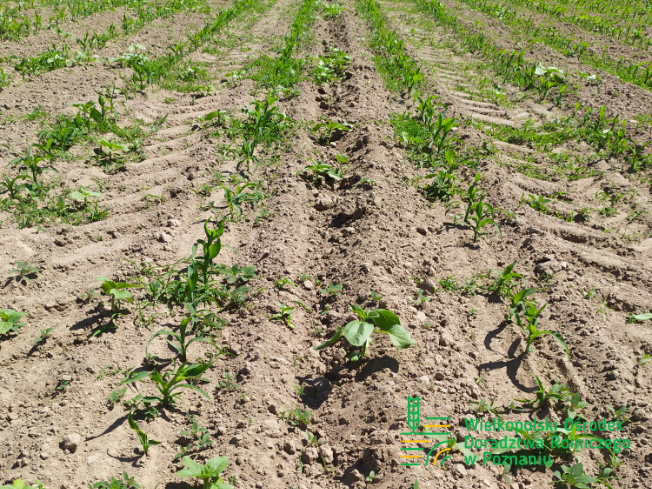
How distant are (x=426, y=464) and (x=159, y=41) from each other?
8262mm

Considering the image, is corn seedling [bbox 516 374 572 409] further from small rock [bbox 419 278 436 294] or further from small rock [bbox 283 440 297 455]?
small rock [bbox 283 440 297 455]

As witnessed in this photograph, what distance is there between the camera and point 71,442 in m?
2.03

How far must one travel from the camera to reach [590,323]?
2885 millimetres

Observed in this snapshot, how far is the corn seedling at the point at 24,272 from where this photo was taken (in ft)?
9.70

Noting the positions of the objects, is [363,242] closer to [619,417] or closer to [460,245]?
[460,245]

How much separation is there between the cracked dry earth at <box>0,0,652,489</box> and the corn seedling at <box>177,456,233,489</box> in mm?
113

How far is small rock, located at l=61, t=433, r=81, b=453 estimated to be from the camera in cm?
203

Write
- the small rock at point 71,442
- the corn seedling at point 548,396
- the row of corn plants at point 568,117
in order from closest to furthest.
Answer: the small rock at point 71,442 < the corn seedling at point 548,396 < the row of corn plants at point 568,117

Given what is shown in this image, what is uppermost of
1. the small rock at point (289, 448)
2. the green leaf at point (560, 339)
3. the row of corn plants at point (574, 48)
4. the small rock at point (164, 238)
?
the row of corn plants at point (574, 48)

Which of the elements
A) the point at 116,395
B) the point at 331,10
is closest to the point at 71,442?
the point at 116,395

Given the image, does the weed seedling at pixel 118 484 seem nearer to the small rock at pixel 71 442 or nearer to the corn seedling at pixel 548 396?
the small rock at pixel 71 442

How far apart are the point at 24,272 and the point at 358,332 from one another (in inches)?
91.9

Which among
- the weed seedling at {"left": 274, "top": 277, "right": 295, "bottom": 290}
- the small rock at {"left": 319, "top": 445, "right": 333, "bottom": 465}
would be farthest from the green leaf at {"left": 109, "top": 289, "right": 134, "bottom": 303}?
the small rock at {"left": 319, "top": 445, "right": 333, "bottom": 465}

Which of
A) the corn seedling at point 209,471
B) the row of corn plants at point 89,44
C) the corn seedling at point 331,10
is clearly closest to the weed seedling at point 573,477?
the corn seedling at point 209,471
